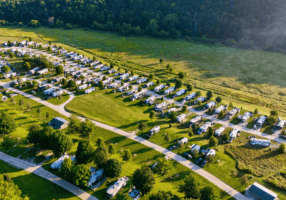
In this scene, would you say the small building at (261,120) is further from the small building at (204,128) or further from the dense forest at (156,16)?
the dense forest at (156,16)

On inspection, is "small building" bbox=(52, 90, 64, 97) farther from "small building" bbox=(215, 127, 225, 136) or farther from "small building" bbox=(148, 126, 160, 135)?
"small building" bbox=(215, 127, 225, 136)

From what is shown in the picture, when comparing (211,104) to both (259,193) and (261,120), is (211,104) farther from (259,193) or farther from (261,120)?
(259,193)

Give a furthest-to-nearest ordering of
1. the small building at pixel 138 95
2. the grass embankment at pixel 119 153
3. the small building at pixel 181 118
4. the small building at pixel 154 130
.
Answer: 1. the small building at pixel 138 95
2. the small building at pixel 181 118
3. the small building at pixel 154 130
4. the grass embankment at pixel 119 153

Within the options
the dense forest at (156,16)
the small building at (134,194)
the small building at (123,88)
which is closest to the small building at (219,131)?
the small building at (134,194)

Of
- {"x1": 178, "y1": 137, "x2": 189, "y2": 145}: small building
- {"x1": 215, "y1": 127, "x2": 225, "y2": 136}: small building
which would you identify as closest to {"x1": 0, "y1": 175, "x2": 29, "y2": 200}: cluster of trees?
{"x1": 178, "y1": 137, "x2": 189, "y2": 145}: small building

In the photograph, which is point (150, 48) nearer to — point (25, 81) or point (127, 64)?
point (127, 64)

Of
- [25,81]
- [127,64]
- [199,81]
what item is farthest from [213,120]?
[25,81]
